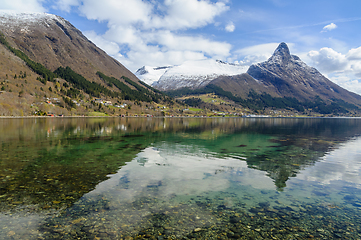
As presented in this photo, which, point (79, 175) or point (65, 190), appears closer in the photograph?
point (65, 190)

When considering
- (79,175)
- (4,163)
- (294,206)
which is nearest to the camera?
(294,206)

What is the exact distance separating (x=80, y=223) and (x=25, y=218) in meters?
3.83

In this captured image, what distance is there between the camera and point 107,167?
2742cm

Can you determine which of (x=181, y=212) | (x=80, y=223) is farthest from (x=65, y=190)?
(x=181, y=212)

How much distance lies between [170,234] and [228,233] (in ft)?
11.8

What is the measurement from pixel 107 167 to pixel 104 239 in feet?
55.5

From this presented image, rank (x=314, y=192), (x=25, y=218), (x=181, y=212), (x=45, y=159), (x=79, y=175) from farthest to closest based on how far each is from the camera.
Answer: (x=45, y=159) → (x=79, y=175) → (x=314, y=192) → (x=181, y=212) → (x=25, y=218)

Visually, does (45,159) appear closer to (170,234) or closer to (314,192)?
(170,234)

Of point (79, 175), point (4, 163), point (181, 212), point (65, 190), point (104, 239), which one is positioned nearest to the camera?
point (104, 239)

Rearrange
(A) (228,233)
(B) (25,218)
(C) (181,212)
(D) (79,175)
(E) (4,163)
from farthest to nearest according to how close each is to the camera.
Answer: (E) (4,163) < (D) (79,175) < (C) (181,212) < (B) (25,218) < (A) (228,233)

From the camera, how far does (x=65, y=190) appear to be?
18328mm

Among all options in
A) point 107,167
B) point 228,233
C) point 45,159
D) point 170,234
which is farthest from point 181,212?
point 45,159

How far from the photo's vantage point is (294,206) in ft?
54.9

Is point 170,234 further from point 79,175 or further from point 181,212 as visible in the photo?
point 79,175
